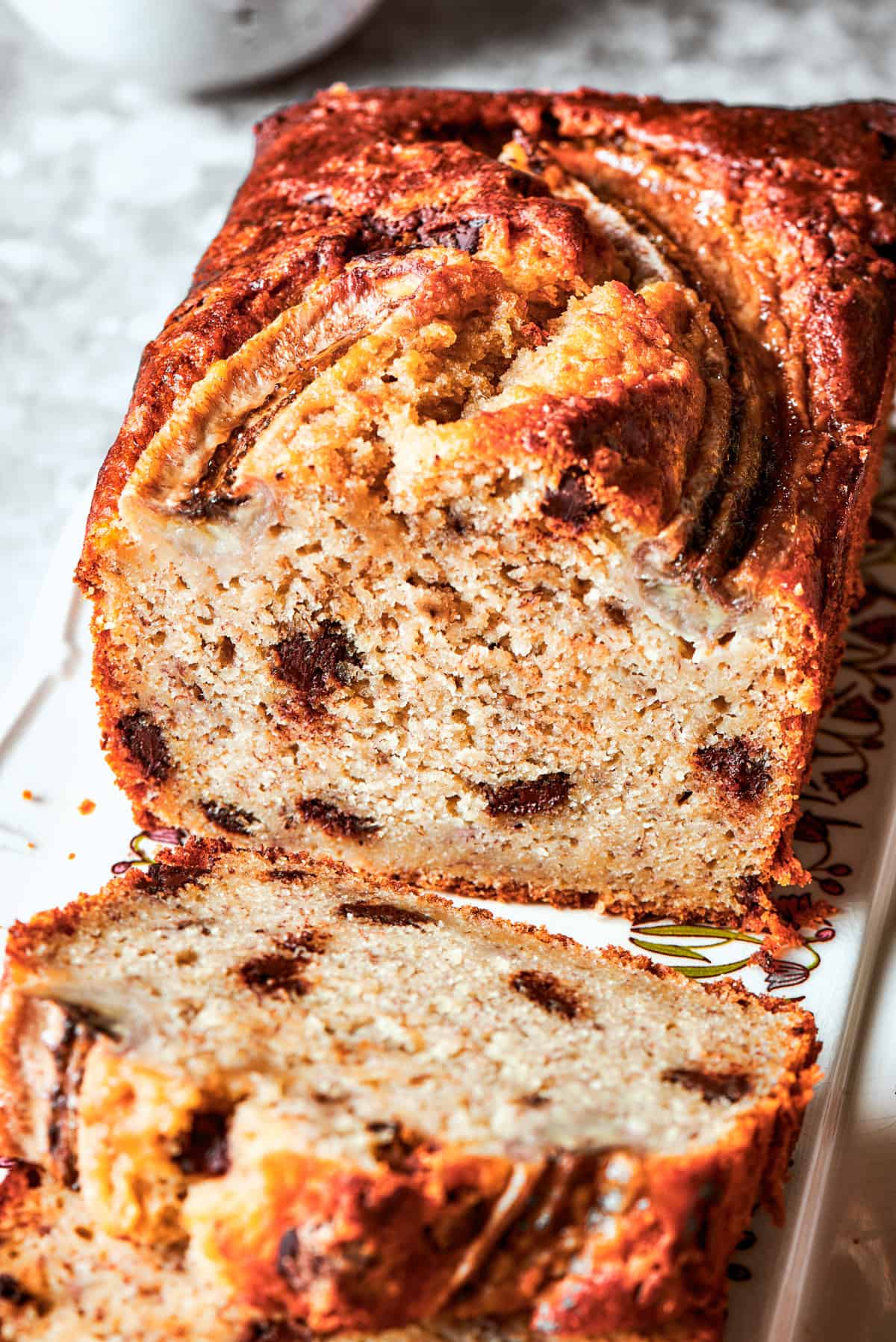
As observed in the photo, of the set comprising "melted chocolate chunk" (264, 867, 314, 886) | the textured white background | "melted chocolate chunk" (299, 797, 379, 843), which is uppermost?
the textured white background

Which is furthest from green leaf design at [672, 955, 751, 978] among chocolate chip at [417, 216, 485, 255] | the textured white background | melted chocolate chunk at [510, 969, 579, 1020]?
the textured white background

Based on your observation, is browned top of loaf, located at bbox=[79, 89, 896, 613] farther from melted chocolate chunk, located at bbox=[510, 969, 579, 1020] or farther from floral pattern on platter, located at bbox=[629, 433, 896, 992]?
melted chocolate chunk, located at bbox=[510, 969, 579, 1020]

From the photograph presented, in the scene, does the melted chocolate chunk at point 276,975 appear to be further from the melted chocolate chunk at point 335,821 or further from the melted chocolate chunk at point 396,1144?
the melted chocolate chunk at point 335,821

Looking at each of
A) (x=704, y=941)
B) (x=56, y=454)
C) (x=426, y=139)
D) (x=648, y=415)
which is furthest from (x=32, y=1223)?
(x=56, y=454)

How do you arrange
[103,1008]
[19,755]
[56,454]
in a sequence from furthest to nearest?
[56,454] < [19,755] < [103,1008]

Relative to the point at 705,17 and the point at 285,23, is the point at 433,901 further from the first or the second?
the point at 705,17

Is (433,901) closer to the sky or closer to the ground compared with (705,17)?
closer to the ground

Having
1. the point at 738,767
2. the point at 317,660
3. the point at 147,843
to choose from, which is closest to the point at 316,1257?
the point at 317,660
